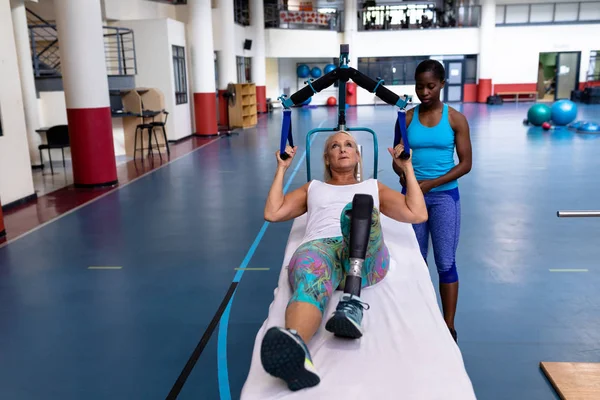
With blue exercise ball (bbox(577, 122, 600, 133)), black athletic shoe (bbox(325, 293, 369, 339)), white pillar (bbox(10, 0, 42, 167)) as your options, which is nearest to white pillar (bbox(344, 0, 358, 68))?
blue exercise ball (bbox(577, 122, 600, 133))

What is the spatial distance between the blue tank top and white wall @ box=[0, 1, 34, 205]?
5.27m

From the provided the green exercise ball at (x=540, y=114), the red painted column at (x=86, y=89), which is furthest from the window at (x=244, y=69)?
the red painted column at (x=86, y=89)

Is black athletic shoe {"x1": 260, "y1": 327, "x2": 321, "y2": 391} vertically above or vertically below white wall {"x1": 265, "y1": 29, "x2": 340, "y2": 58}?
below

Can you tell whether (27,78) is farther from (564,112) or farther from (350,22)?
(350,22)

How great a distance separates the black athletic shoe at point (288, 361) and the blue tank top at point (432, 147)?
56.2 inches

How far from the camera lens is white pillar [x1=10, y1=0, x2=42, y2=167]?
28.5ft

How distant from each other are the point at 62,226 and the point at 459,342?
4236mm

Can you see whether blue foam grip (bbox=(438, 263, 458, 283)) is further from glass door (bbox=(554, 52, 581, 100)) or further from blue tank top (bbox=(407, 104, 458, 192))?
glass door (bbox=(554, 52, 581, 100))

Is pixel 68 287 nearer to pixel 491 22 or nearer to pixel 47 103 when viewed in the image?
pixel 47 103

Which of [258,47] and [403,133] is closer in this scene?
[403,133]

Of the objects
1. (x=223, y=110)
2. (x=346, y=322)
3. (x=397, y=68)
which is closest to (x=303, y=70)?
(x=397, y=68)

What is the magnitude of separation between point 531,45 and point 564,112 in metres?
11.2

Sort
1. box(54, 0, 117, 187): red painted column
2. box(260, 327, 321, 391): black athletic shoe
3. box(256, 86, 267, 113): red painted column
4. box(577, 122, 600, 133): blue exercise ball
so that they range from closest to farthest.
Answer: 1. box(260, 327, 321, 391): black athletic shoe
2. box(54, 0, 117, 187): red painted column
3. box(577, 122, 600, 133): blue exercise ball
4. box(256, 86, 267, 113): red painted column

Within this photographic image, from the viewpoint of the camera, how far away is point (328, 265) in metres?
2.31
